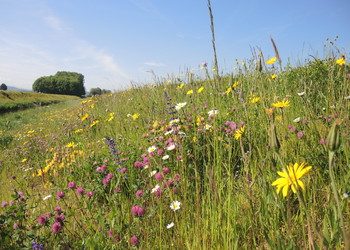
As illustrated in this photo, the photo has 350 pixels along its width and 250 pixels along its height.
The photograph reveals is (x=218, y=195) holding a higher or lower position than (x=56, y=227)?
higher

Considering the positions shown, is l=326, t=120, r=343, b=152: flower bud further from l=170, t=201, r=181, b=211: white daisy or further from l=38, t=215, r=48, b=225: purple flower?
l=38, t=215, r=48, b=225: purple flower

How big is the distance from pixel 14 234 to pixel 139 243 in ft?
2.39

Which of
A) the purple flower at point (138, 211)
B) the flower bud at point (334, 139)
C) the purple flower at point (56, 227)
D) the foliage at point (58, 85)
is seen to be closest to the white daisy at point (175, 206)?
the purple flower at point (138, 211)

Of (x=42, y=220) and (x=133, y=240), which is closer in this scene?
(x=133, y=240)

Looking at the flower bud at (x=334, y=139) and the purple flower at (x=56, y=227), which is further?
the purple flower at (x=56, y=227)

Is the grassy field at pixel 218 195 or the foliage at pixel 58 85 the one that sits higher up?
the foliage at pixel 58 85

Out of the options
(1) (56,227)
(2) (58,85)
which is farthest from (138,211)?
(2) (58,85)

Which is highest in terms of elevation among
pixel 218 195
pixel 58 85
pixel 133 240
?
pixel 58 85

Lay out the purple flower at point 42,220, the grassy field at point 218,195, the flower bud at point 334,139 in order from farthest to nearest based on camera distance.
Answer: the purple flower at point 42,220, the grassy field at point 218,195, the flower bud at point 334,139

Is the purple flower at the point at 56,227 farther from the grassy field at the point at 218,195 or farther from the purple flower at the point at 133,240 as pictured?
the purple flower at the point at 133,240

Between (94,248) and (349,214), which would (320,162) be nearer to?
(349,214)

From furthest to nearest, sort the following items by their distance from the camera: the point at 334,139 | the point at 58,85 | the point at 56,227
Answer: the point at 58,85
the point at 56,227
the point at 334,139

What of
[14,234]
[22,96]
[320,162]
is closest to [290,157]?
[320,162]

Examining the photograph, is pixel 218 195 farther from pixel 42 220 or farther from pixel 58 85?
pixel 58 85
